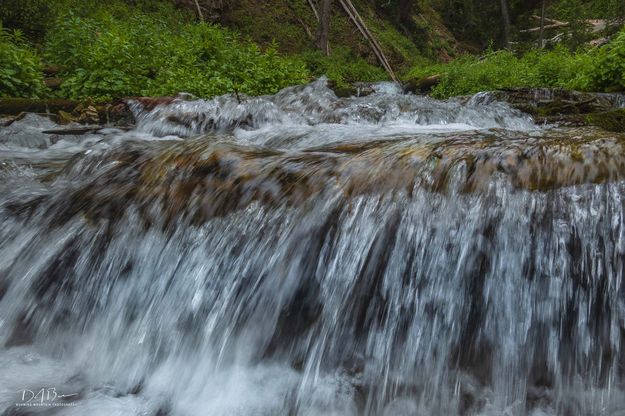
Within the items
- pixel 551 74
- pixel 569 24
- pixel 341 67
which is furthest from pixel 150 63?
pixel 569 24

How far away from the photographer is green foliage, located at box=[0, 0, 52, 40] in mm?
8516

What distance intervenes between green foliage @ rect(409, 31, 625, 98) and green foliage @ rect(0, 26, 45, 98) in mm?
8022

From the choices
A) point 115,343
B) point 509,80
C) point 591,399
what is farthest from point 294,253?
point 509,80

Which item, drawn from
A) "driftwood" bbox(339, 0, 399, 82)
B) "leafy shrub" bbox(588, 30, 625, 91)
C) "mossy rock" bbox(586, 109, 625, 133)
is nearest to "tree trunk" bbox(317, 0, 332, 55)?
"driftwood" bbox(339, 0, 399, 82)

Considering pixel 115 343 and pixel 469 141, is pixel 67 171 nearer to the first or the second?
pixel 115 343

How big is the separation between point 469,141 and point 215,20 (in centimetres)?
1427

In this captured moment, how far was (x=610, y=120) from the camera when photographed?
527cm

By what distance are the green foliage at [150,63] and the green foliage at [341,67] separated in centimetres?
237

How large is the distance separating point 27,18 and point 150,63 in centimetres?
313

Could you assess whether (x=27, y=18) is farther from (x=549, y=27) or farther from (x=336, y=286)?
(x=549, y=27)

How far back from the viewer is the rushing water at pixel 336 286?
6.59 feet

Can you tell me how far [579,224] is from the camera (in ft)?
7.02

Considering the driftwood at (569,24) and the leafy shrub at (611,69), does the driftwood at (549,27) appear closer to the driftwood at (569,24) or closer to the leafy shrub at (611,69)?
the driftwood at (569,24)

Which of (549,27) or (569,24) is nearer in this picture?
(569,24)
